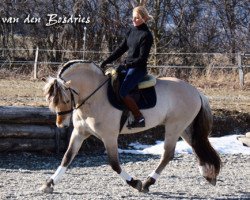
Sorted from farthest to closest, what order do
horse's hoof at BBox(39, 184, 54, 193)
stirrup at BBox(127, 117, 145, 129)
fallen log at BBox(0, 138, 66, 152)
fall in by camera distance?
1. fallen log at BBox(0, 138, 66, 152)
2. stirrup at BBox(127, 117, 145, 129)
3. horse's hoof at BBox(39, 184, 54, 193)

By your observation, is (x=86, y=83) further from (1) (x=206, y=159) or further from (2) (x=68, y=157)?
(1) (x=206, y=159)

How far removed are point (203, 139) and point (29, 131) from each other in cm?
405

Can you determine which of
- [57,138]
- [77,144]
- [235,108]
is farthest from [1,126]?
[235,108]

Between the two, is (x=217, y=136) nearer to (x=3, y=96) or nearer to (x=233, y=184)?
(x=233, y=184)

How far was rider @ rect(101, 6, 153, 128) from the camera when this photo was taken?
24.7 ft

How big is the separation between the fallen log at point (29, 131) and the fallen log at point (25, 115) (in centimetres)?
10

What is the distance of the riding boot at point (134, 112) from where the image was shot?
7504 mm

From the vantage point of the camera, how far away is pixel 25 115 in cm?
1100

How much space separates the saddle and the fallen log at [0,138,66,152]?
3639mm

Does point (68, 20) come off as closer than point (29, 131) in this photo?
No

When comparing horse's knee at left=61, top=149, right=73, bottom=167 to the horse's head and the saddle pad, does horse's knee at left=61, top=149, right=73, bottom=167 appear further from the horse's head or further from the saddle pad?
the saddle pad

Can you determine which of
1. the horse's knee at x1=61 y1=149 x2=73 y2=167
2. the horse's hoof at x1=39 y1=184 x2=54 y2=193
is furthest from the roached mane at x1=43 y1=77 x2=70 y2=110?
the horse's hoof at x1=39 y1=184 x2=54 y2=193

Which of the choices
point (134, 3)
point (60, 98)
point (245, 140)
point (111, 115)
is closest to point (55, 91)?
point (60, 98)

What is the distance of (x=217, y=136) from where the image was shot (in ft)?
43.4
